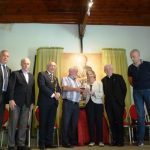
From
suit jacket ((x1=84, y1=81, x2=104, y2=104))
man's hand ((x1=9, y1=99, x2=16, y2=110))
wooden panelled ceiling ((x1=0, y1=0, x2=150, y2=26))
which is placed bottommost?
man's hand ((x1=9, y1=99, x2=16, y2=110))

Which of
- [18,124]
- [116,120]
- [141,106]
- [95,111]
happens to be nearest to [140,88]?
[141,106]

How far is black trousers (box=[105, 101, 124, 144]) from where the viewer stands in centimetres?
449

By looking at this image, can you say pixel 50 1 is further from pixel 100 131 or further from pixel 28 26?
pixel 100 131

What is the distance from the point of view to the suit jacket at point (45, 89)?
4324mm

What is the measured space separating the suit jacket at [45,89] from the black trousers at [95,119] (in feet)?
2.04

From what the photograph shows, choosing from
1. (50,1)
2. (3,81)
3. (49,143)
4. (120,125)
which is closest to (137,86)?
(120,125)

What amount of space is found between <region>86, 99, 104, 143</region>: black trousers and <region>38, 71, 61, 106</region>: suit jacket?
62cm

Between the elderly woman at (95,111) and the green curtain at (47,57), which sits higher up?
the green curtain at (47,57)

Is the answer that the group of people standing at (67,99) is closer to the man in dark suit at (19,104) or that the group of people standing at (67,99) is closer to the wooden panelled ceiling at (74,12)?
the man in dark suit at (19,104)

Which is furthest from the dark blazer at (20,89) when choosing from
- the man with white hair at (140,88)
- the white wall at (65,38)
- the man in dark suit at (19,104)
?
the white wall at (65,38)

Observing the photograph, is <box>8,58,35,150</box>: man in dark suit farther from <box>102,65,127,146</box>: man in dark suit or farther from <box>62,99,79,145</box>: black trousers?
<box>102,65,127,146</box>: man in dark suit

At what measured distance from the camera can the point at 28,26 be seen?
6773mm

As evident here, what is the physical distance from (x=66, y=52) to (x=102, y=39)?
1.01m

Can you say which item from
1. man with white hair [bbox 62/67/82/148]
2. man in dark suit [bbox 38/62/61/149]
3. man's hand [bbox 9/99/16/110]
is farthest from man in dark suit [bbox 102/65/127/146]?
man's hand [bbox 9/99/16/110]
